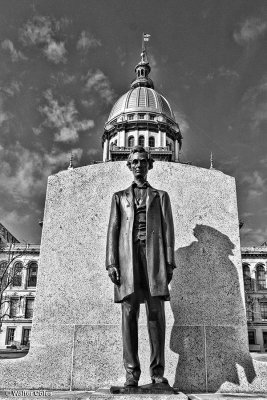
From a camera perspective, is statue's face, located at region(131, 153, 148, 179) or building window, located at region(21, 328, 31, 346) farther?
building window, located at region(21, 328, 31, 346)

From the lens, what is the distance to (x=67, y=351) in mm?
4969

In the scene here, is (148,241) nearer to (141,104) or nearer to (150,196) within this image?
(150,196)

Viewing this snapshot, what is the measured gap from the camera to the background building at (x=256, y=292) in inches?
2260

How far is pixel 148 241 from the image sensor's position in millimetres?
3996

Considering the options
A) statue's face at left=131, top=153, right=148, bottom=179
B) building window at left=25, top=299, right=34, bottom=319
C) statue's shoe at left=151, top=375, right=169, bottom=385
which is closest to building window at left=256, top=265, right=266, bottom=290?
building window at left=25, top=299, right=34, bottom=319

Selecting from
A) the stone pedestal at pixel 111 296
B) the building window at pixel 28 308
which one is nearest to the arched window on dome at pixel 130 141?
the building window at pixel 28 308

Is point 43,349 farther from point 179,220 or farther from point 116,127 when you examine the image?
point 116,127

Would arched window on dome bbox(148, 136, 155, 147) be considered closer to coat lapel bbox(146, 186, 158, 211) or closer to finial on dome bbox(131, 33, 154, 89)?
finial on dome bbox(131, 33, 154, 89)

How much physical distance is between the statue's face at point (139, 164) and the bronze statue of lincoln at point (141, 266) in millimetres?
253

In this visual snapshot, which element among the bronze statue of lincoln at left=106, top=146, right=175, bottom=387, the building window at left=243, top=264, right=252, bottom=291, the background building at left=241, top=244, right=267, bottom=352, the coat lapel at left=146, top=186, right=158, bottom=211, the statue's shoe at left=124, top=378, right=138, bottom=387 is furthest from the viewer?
the building window at left=243, top=264, right=252, bottom=291

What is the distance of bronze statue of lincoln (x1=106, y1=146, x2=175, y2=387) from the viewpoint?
12.7 ft

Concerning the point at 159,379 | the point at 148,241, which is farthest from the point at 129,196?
the point at 159,379

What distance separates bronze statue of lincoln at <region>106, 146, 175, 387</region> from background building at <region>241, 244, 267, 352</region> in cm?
5693

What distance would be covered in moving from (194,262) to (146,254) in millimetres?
1491
